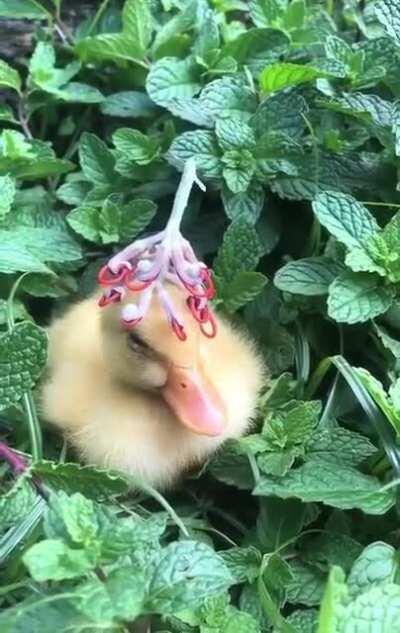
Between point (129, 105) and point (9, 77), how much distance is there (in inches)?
6.4

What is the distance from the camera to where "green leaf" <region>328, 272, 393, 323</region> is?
1213 mm

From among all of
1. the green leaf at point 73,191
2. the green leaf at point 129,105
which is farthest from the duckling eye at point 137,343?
the green leaf at point 129,105

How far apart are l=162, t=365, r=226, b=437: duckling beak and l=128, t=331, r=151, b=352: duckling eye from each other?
3 cm

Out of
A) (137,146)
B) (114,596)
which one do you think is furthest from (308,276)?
(114,596)

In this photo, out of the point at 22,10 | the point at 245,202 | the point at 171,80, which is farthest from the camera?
the point at 22,10

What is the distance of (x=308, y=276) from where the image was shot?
50.8 inches

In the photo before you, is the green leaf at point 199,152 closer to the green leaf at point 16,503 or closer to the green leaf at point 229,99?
the green leaf at point 229,99

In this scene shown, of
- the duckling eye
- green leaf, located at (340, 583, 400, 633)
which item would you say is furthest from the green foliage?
the duckling eye

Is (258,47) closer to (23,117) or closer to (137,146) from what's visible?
(137,146)

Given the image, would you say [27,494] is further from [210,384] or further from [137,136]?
[137,136]

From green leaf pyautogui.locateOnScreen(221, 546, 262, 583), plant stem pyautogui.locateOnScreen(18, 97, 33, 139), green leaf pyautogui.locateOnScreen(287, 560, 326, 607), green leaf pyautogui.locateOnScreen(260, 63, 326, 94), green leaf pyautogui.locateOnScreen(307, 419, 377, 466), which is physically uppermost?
green leaf pyautogui.locateOnScreen(260, 63, 326, 94)

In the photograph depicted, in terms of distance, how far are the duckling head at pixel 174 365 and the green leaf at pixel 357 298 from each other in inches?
5.5

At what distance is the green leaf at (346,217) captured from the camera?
1252 mm

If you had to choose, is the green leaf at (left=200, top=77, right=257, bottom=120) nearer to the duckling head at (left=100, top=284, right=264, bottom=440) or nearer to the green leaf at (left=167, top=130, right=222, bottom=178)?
the green leaf at (left=167, top=130, right=222, bottom=178)
